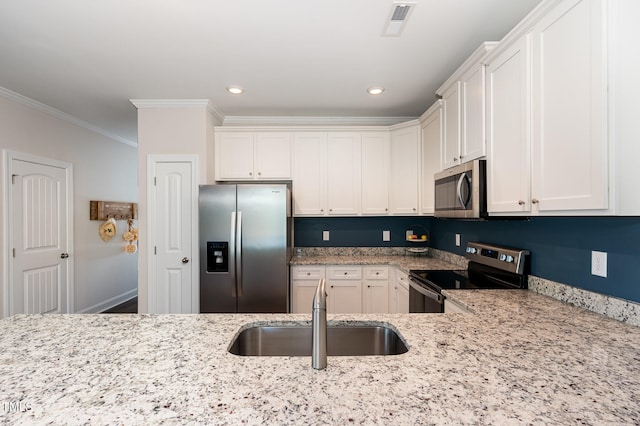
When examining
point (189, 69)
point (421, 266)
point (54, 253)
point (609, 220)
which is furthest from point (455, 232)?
point (54, 253)

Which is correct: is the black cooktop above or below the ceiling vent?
below

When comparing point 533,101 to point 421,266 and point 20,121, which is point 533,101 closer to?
point 421,266

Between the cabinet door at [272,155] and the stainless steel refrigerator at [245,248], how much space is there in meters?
0.53

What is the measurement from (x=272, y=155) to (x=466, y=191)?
2163mm

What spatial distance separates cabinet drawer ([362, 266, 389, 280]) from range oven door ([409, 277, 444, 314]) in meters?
0.64

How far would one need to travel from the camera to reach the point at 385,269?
3.34 m

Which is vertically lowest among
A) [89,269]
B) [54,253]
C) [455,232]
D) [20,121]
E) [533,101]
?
[89,269]

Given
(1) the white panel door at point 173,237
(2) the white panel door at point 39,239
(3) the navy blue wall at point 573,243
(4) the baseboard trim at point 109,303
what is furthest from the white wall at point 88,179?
(3) the navy blue wall at point 573,243

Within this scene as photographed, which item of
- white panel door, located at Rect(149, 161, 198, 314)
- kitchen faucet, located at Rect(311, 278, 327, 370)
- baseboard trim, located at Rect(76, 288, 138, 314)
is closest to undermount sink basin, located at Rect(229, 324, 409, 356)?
kitchen faucet, located at Rect(311, 278, 327, 370)

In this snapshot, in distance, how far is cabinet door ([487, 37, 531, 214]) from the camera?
1.60m

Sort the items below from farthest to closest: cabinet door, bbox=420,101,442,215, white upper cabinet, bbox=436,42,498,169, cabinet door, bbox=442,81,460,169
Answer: cabinet door, bbox=420,101,442,215 < cabinet door, bbox=442,81,460,169 < white upper cabinet, bbox=436,42,498,169

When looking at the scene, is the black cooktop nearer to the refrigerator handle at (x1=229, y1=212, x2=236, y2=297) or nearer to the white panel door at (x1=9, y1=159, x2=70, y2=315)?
the refrigerator handle at (x1=229, y1=212, x2=236, y2=297)

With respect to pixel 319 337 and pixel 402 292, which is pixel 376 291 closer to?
pixel 402 292

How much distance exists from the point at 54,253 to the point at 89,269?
634 mm
